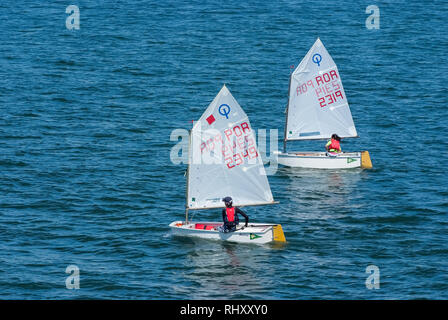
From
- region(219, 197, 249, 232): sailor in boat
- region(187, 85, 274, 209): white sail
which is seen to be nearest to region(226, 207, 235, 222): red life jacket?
region(219, 197, 249, 232): sailor in boat

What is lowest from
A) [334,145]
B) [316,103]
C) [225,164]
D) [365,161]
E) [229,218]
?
[229,218]

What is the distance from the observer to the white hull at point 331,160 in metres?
71.5

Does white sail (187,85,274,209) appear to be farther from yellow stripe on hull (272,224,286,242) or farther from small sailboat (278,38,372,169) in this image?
small sailboat (278,38,372,169)

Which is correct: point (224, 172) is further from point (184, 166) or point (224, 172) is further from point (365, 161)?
point (365, 161)

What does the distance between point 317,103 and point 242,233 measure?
23154 millimetres

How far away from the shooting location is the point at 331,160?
235 ft

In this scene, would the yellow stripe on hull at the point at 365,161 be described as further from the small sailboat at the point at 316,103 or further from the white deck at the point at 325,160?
the small sailboat at the point at 316,103

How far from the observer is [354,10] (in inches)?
4961

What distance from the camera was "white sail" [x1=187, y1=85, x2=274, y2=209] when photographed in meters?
56.5

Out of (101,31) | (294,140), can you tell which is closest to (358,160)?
(294,140)

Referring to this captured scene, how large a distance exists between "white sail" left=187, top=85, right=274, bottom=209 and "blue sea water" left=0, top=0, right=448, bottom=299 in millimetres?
3606
